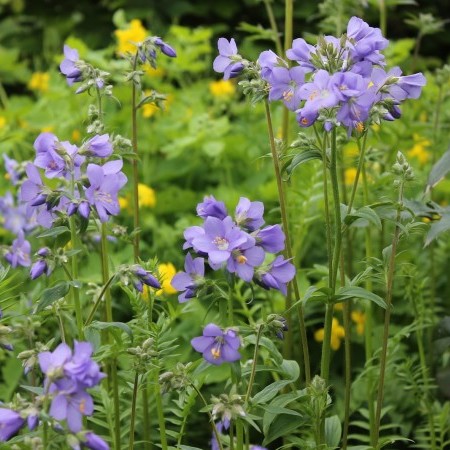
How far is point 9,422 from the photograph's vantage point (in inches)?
53.4

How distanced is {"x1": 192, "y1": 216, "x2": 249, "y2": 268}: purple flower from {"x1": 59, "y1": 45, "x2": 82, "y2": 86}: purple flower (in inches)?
22.0

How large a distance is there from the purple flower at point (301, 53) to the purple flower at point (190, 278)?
0.39 meters

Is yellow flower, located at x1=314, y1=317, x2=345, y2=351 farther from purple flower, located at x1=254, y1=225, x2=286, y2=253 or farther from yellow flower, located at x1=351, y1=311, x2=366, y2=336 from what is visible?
purple flower, located at x1=254, y1=225, x2=286, y2=253

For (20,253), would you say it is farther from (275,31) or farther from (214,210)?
(275,31)

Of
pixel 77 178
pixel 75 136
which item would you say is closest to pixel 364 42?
pixel 77 178

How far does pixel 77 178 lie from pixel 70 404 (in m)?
0.47

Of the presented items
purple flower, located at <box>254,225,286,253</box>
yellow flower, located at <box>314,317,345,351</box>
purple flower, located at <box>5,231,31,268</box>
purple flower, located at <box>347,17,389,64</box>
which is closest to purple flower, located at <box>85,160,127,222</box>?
purple flower, located at <box>254,225,286,253</box>

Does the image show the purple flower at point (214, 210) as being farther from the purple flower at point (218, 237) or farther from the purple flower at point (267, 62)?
the purple flower at point (267, 62)

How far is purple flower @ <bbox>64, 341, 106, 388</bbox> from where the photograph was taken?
129cm

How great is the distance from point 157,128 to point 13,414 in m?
2.60

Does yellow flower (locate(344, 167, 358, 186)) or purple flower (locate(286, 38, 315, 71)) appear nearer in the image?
purple flower (locate(286, 38, 315, 71))

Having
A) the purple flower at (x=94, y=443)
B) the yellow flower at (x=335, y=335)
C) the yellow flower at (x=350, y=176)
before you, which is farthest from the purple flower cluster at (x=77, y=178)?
the yellow flower at (x=350, y=176)

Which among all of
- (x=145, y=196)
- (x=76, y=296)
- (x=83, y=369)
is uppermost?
(x=83, y=369)

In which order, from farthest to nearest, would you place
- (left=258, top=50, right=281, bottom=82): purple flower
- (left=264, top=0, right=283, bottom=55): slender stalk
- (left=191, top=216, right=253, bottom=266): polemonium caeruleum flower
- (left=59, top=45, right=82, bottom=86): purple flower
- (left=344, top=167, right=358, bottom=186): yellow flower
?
(left=344, top=167, right=358, bottom=186): yellow flower
(left=264, top=0, right=283, bottom=55): slender stalk
(left=59, top=45, right=82, bottom=86): purple flower
(left=258, top=50, right=281, bottom=82): purple flower
(left=191, top=216, right=253, bottom=266): polemonium caeruleum flower
